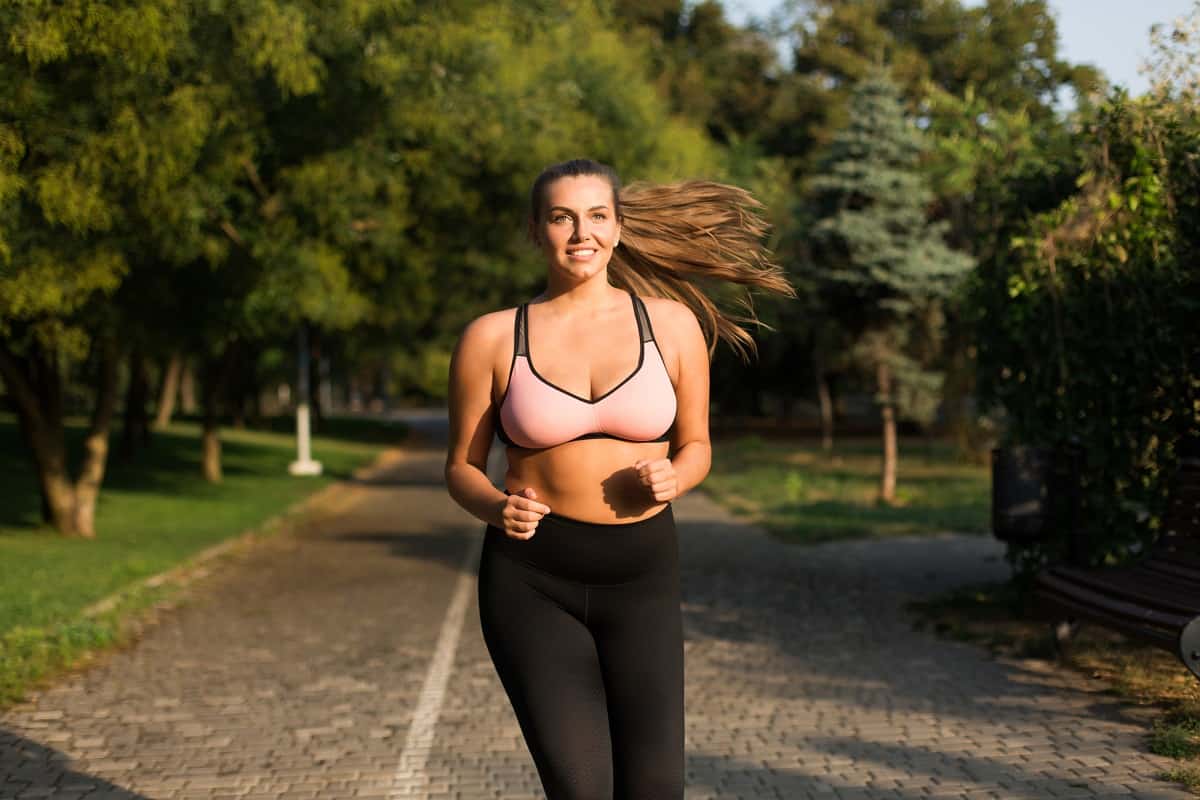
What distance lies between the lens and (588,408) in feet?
10.7

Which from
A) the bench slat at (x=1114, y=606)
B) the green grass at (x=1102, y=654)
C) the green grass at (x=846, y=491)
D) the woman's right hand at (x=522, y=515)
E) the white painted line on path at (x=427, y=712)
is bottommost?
the green grass at (x=846, y=491)

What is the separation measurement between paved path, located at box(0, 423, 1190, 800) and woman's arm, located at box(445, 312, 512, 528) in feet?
7.84

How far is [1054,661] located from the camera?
7832mm

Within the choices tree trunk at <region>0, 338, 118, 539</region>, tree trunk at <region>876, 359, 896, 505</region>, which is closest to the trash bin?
tree trunk at <region>0, 338, 118, 539</region>

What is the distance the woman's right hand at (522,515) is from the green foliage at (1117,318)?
19.1 feet

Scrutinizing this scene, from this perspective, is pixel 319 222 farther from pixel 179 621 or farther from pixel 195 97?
pixel 179 621

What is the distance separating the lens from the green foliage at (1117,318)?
26.2 ft

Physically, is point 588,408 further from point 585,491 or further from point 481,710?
point 481,710

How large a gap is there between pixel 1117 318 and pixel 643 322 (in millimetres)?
5756

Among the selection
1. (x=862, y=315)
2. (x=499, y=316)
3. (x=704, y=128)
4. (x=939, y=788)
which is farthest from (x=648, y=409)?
(x=704, y=128)

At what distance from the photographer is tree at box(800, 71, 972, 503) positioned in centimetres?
2211

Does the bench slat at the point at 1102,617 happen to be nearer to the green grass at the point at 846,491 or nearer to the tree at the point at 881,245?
the green grass at the point at 846,491

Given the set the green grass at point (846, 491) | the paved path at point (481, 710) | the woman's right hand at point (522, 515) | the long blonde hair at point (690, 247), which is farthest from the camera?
the green grass at point (846, 491)

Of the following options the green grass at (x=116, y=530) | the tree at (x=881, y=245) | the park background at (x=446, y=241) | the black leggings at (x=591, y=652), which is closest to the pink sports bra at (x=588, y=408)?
the black leggings at (x=591, y=652)
